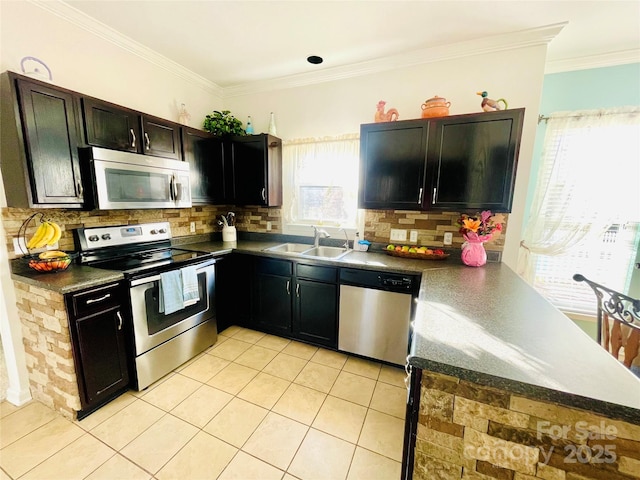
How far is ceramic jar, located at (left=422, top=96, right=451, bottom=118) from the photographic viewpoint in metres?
2.14

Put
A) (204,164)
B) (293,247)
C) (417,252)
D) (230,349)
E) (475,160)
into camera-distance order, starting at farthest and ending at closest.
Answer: (293,247) → (204,164) → (230,349) → (417,252) → (475,160)

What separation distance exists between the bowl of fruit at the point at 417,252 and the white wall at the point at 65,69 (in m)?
2.69

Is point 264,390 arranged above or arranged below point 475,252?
Answer: below

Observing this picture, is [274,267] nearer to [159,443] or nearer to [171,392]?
[171,392]

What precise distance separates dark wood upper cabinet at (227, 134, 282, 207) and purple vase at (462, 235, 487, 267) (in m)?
2.05

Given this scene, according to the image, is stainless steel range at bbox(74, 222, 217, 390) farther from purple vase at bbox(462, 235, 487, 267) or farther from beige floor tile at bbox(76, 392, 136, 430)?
purple vase at bbox(462, 235, 487, 267)

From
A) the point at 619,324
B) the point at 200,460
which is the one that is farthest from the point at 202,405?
the point at 619,324

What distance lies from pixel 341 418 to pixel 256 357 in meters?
1.00

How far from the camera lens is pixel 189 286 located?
2195 millimetres

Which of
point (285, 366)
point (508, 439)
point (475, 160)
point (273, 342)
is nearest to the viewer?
point (508, 439)

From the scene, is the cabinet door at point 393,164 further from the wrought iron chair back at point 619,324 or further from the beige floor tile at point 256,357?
the beige floor tile at point 256,357

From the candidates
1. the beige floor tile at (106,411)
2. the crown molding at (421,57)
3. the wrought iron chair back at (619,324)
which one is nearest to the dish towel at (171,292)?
the beige floor tile at (106,411)

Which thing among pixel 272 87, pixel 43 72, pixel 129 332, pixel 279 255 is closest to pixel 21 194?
pixel 43 72

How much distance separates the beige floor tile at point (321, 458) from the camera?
140 centimetres
